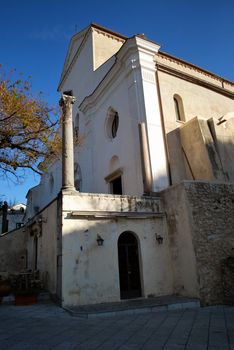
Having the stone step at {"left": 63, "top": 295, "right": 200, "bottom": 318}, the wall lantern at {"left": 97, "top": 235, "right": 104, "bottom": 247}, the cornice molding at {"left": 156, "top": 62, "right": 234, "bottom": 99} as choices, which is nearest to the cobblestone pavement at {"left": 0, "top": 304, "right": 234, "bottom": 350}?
the stone step at {"left": 63, "top": 295, "right": 200, "bottom": 318}

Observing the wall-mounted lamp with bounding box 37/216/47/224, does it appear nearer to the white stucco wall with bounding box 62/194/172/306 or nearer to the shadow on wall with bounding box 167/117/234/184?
the white stucco wall with bounding box 62/194/172/306

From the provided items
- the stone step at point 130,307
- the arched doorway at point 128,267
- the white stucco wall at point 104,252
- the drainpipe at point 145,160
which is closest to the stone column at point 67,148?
the white stucco wall at point 104,252

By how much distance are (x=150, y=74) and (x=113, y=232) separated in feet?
29.8

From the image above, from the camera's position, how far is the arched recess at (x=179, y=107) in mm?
15784

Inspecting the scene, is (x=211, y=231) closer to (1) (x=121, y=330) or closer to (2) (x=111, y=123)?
(1) (x=121, y=330)

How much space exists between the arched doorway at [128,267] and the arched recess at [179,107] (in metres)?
7.99

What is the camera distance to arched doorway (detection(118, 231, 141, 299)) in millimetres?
10383

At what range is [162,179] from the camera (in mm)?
13164

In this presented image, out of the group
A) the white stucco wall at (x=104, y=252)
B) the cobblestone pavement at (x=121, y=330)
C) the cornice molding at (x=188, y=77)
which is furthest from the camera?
the cornice molding at (x=188, y=77)

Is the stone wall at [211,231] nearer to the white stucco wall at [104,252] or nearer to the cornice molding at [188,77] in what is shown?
the white stucco wall at [104,252]

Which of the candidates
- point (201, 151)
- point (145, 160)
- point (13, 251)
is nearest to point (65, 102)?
point (145, 160)

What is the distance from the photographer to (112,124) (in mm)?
17844

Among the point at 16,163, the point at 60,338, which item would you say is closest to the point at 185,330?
the point at 60,338

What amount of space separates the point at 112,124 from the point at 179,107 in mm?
4369
